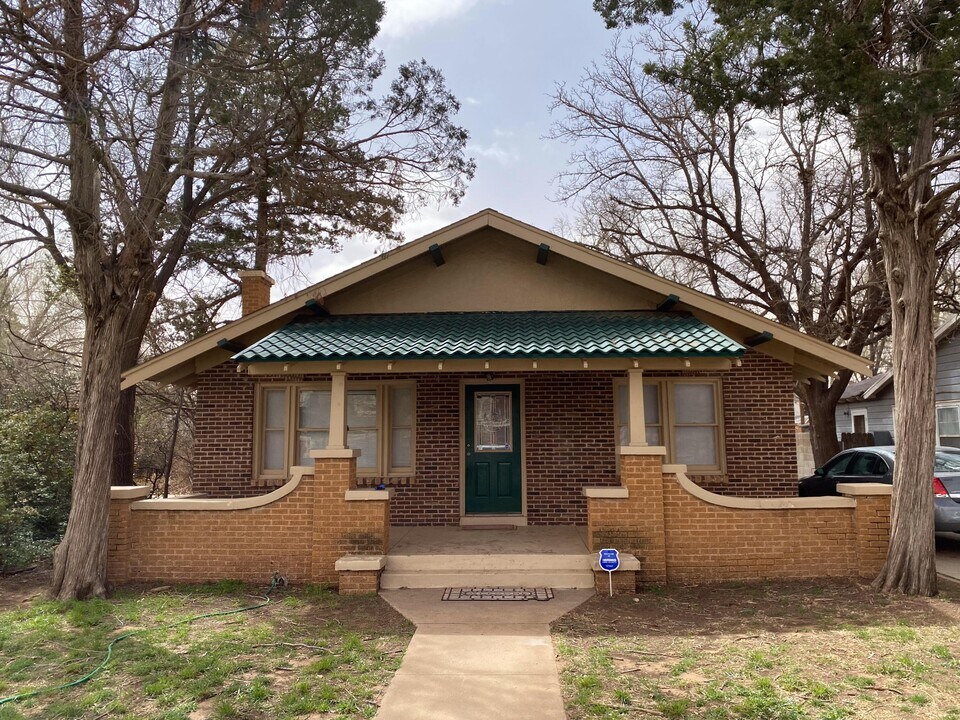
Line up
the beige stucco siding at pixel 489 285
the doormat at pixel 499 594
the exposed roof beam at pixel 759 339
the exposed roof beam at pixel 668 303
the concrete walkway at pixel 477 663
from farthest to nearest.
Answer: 1. the beige stucco siding at pixel 489 285
2. the exposed roof beam at pixel 668 303
3. the exposed roof beam at pixel 759 339
4. the doormat at pixel 499 594
5. the concrete walkway at pixel 477 663

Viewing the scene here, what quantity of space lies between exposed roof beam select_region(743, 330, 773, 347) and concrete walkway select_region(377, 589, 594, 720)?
4479 mm

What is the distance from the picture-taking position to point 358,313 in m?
10.2

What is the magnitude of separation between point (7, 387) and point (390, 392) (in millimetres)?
9369

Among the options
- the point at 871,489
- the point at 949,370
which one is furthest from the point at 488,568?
the point at 949,370

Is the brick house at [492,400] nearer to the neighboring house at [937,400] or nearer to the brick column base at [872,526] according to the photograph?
the brick column base at [872,526]

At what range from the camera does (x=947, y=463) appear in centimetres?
974

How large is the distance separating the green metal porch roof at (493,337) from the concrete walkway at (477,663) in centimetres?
293

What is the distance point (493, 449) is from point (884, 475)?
20.4 feet

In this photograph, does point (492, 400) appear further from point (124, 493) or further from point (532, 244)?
point (124, 493)

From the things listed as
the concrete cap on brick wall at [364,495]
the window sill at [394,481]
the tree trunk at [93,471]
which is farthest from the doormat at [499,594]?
the tree trunk at [93,471]

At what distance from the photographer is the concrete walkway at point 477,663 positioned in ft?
14.6

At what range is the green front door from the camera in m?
10.1

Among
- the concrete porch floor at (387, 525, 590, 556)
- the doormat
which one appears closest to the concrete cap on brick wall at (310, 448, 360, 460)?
the concrete porch floor at (387, 525, 590, 556)

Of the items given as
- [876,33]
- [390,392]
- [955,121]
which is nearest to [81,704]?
[390,392]
